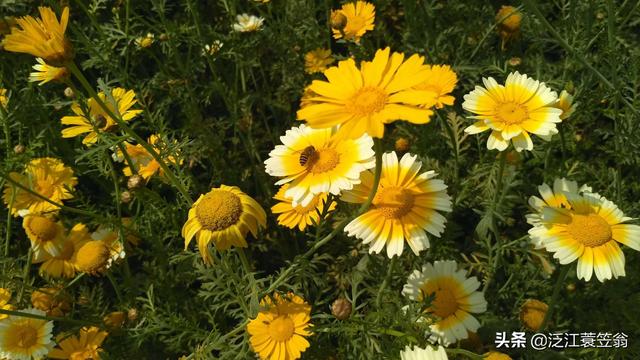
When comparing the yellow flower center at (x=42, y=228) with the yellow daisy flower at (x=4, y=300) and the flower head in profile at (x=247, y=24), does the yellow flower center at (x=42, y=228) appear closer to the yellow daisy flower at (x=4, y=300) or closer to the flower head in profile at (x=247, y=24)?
the yellow daisy flower at (x=4, y=300)

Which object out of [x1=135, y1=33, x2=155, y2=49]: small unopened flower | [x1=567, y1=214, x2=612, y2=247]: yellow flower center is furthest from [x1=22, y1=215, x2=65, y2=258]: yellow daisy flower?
[x1=567, y1=214, x2=612, y2=247]: yellow flower center

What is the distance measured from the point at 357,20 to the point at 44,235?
6.79 feet

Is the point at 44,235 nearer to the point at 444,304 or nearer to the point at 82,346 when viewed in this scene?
the point at 82,346

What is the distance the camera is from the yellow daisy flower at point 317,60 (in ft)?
10.3

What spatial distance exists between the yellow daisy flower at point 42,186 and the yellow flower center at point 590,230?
85.9 inches

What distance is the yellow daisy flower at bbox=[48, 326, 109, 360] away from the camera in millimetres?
2238

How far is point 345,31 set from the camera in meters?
3.08

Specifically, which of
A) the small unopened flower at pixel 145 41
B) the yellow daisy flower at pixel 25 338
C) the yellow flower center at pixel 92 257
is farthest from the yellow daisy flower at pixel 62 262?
the small unopened flower at pixel 145 41

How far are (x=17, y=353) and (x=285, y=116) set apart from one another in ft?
6.65

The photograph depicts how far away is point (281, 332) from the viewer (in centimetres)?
175

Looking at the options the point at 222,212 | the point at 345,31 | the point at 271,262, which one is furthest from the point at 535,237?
the point at 345,31

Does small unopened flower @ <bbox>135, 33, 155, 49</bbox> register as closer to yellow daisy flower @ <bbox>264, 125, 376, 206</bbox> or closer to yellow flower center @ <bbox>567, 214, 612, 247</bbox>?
yellow daisy flower @ <bbox>264, 125, 376, 206</bbox>

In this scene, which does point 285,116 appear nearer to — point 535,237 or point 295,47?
point 295,47

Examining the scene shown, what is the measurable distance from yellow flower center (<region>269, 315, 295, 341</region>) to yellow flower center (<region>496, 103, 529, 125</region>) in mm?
1014
